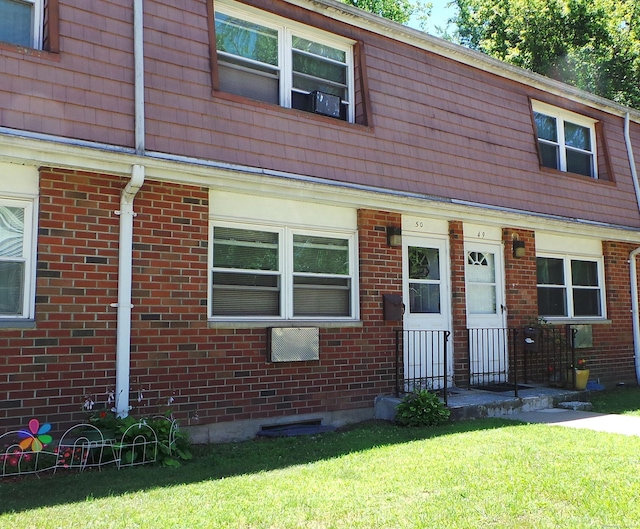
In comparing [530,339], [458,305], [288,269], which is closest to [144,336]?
[288,269]

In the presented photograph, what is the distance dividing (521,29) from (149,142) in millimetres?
16142

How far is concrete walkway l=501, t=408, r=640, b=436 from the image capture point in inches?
253

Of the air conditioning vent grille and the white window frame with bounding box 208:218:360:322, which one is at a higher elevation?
the white window frame with bounding box 208:218:360:322

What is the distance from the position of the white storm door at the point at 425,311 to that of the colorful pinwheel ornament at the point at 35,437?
4.51m

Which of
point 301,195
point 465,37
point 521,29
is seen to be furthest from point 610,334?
point 465,37

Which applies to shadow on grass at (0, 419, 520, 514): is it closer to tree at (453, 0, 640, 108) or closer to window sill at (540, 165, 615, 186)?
window sill at (540, 165, 615, 186)

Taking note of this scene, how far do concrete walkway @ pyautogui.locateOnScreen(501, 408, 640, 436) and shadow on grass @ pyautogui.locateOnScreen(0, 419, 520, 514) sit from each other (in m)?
0.51

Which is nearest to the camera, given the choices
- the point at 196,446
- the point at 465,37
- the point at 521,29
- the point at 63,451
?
the point at 63,451

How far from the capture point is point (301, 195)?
7.05 m

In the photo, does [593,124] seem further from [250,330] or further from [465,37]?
[465,37]

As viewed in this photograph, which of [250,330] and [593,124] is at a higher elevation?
[593,124]

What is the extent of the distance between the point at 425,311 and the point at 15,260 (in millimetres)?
5284

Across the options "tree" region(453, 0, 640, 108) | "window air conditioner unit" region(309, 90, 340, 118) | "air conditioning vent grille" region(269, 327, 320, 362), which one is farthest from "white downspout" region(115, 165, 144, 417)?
"tree" region(453, 0, 640, 108)

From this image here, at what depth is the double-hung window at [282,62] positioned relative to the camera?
7193mm
